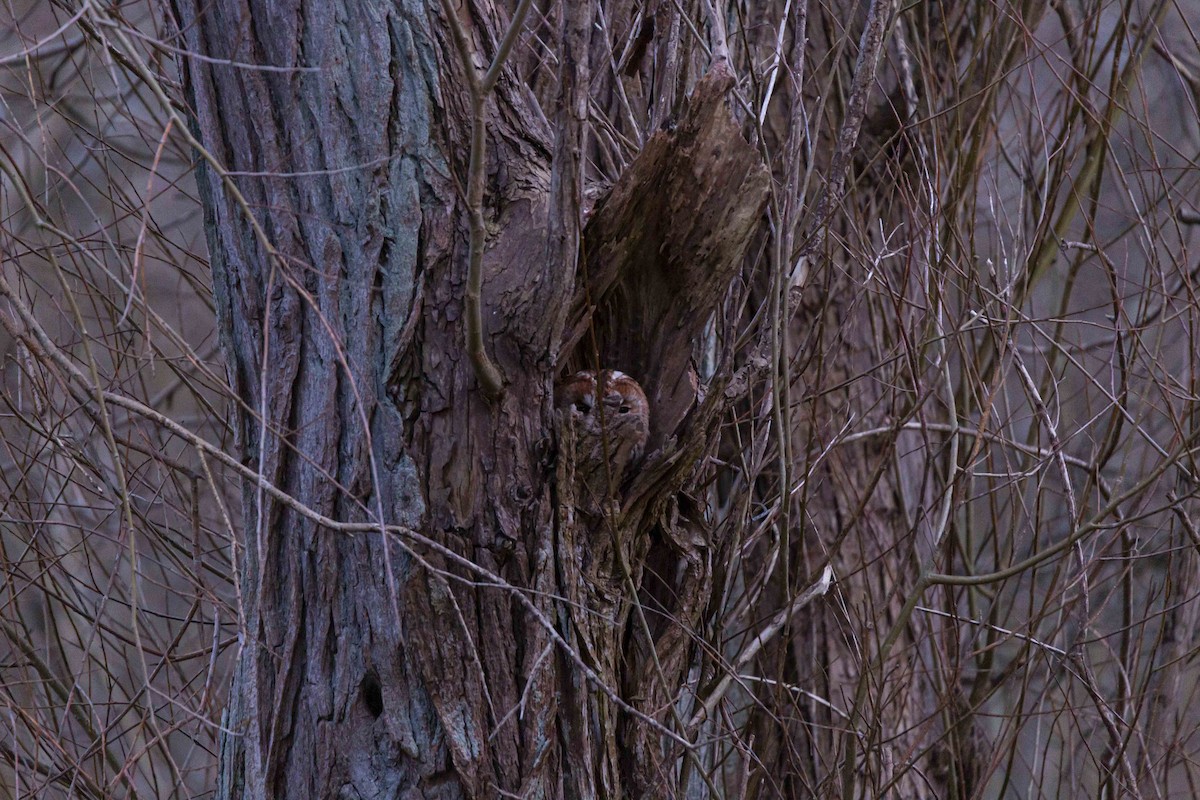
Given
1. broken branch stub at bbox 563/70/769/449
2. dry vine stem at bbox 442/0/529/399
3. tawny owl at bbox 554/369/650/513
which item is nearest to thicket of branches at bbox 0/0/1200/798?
broken branch stub at bbox 563/70/769/449

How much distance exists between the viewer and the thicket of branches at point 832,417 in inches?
95.3

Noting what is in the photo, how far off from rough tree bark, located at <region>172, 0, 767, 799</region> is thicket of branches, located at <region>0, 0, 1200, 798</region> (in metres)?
0.18

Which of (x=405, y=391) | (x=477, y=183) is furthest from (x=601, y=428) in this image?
(x=477, y=183)

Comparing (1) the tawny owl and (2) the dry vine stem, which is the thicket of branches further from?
(2) the dry vine stem

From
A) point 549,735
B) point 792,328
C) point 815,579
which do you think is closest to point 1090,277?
point 792,328

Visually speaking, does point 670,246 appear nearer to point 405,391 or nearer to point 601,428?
point 601,428

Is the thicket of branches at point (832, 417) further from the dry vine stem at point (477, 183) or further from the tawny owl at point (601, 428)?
the dry vine stem at point (477, 183)

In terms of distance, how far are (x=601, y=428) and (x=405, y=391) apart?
0.39 metres

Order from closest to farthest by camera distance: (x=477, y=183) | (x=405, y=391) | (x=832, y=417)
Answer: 1. (x=477, y=183)
2. (x=405, y=391)
3. (x=832, y=417)

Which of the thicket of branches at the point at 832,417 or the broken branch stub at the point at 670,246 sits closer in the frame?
the broken branch stub at the point at 670,246

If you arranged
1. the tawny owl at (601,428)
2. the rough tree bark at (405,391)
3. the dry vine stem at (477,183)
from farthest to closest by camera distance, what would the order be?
the tawny owl at (601,428)
the rough tree bark at (405,391)
the dry vine stem at (477,183)

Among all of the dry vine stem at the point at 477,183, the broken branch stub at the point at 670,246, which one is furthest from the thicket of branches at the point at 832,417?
the dry vine stem at the point at 477,183

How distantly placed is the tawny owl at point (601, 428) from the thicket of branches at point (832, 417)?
0.95 ft

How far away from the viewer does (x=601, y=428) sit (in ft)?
6.51
